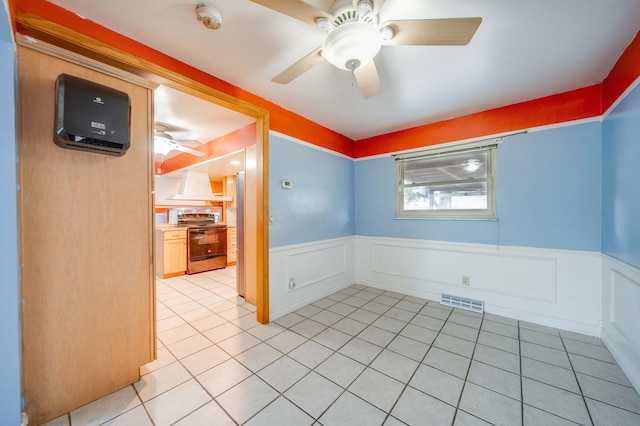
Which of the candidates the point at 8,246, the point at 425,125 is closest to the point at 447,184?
the point at 425,125

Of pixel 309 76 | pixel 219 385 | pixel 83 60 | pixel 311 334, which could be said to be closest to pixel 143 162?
pixel 83 60

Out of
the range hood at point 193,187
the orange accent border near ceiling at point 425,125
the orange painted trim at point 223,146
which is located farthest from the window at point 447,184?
the range hood at point 193,187

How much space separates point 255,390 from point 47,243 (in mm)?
1588

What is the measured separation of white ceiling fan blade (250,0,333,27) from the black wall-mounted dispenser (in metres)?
1.12

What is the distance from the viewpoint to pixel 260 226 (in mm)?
2633

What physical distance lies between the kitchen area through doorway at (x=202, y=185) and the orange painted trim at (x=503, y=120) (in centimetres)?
221

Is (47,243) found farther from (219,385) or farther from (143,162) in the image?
(219,385)

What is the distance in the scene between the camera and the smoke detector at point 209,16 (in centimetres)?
141

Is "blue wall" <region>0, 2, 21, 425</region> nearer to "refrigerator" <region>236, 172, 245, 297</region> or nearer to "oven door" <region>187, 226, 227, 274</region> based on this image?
"refrigerator" <region>236, 172, 245, 297</region>

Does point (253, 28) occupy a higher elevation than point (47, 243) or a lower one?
higher

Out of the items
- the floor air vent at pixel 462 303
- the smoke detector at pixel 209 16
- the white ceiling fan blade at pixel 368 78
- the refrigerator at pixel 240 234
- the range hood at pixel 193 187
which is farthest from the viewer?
the range hood at pixel 193 187

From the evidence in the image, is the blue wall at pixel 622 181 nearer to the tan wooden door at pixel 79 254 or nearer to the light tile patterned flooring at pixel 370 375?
the light tile patterned flooring at pixel 370 375

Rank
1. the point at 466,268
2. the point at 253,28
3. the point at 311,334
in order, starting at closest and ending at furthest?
the point at 253,28
the point at 311,334
the point at 466,268

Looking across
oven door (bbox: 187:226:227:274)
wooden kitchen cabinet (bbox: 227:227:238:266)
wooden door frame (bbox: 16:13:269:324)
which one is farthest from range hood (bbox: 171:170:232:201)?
wooden door frame (bbox: 16:13:269:324)
